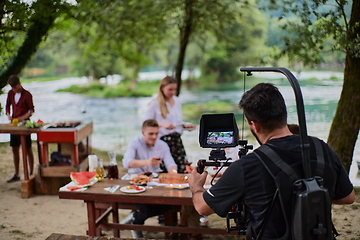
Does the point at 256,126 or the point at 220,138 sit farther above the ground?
the point at 256,126

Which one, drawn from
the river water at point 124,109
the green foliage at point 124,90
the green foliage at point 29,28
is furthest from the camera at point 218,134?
the green foliage at point 124,90

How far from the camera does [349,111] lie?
4.65 metres

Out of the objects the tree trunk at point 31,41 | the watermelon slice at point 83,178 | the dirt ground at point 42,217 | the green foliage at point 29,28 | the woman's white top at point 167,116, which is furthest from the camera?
the woman's white top at point 167,116

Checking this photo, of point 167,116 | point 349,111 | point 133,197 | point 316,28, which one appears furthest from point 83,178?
point 316,28

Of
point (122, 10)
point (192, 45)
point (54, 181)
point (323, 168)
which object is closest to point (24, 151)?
point (54, 181)

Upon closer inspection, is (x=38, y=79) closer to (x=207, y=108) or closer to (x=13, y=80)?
(x=13, y=80)

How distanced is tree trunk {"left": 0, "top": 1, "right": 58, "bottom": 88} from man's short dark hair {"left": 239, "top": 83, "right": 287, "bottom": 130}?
3067 millimetres

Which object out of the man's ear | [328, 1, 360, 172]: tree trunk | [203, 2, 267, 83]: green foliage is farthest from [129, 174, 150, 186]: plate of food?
[203, 2, 267, 83]: green foliage

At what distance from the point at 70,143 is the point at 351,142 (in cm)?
342

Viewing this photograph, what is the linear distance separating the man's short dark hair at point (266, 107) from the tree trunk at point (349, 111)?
3.34m

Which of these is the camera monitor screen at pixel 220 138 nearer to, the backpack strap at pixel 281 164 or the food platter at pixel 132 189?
the backpack strap at pixel 281 164

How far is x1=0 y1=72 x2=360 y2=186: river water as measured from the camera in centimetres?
501

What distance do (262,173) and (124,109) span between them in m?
18.6

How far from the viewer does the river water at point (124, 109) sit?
5.01m
